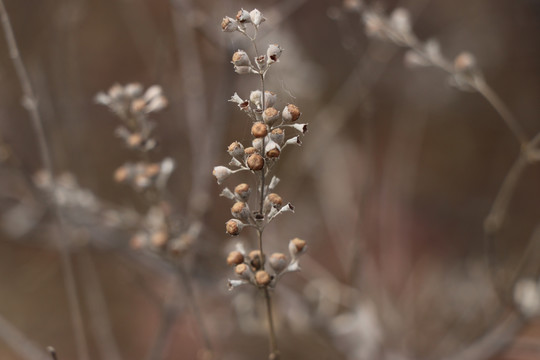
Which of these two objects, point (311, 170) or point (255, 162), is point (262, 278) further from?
point (311, 170)

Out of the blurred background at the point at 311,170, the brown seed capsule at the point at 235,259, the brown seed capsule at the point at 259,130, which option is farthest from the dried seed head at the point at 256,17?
the blurred background at the point at 311,170

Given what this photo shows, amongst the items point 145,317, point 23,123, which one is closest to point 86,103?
point 23,123

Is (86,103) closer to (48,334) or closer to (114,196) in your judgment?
(114,196)

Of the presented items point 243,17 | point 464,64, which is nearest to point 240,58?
point 243,17

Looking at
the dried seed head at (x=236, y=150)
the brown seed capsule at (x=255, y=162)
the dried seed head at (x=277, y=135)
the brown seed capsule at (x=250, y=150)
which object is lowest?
the brown seed capsule at (x=255, y=162)

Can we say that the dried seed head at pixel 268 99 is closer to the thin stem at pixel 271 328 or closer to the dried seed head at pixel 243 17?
the dried seed head at pixel 243 17

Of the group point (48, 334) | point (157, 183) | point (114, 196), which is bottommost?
point (157, 183)
